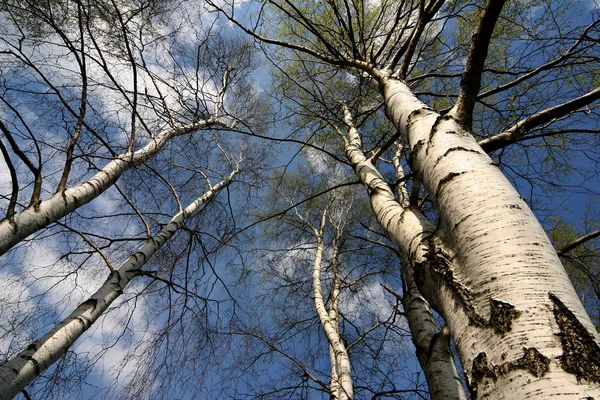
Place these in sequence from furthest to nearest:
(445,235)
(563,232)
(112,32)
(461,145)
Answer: (563,232) < (112,32) < (461,145) < (445,235)

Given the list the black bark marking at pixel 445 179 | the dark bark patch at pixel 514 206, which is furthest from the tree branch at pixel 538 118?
the dark bark patch at pixel 514 206

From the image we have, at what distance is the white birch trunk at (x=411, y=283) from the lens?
103 cm

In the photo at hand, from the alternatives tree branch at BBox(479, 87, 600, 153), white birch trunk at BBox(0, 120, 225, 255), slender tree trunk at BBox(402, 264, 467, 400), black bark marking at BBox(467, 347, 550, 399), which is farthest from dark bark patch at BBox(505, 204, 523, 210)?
white birch trunk at BBox(0, 120, 225, 255)

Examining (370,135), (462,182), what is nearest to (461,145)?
(462,182)

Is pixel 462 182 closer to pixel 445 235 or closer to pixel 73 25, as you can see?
pixel 445 235

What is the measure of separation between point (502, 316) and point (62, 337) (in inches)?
96.8

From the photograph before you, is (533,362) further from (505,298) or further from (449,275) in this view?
(449,275)

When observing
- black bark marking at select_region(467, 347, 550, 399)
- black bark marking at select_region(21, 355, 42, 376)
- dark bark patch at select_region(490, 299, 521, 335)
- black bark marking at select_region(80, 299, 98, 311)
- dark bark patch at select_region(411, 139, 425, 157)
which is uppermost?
dark bark patch at select_region(411, 139, 425, 157)

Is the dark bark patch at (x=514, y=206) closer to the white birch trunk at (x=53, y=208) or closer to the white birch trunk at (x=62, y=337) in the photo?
the white birch trunk at (x=53, y=208)

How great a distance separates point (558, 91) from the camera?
2.59 meters

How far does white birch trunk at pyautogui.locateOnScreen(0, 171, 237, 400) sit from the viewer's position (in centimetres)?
171

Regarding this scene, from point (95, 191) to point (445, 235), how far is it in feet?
9.06

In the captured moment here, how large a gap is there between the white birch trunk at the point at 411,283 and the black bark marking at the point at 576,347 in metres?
0.22

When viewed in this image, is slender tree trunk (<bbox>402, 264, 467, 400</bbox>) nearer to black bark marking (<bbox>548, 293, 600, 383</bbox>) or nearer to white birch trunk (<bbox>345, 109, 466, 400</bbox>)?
white birch trunk (<bbox>345, 109, 466, 400</bbox>)
